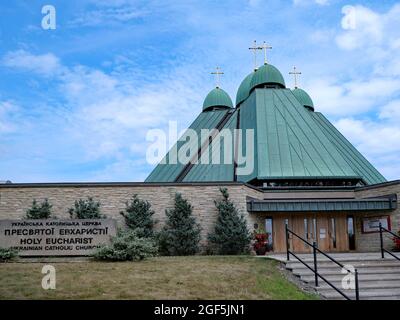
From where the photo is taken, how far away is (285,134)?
2675 cm

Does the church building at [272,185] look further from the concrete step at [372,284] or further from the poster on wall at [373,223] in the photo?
the concrete step at [372,284]

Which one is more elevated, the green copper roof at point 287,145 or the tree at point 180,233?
the green copper roof at point 287,145

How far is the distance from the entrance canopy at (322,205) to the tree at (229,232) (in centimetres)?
134

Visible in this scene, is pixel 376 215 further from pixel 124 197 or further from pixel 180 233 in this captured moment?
pixel 124 197

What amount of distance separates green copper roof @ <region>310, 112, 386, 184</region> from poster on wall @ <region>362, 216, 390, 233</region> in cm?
581

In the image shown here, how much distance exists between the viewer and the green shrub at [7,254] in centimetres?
1356

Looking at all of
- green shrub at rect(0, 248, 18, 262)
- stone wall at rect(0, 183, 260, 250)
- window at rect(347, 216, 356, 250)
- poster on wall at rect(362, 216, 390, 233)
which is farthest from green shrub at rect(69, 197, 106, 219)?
poster on wall at rect(362, 216, 390, 233)

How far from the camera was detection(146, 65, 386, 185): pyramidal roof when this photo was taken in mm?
24156

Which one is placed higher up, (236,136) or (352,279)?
(236,136)

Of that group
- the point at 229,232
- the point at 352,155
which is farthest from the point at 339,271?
the point at 352,155

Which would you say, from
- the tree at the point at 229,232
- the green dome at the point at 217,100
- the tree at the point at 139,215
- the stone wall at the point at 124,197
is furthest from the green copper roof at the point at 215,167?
the green dome at the point at 217,100

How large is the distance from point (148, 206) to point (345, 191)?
1059 centimetres
